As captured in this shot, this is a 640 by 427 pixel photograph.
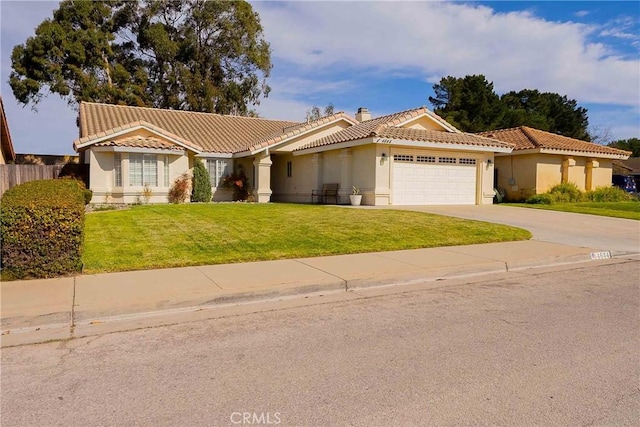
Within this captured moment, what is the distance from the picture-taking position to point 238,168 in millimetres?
25172

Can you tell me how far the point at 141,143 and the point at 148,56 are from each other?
2547cm

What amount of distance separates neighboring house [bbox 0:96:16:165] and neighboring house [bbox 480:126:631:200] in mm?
26215

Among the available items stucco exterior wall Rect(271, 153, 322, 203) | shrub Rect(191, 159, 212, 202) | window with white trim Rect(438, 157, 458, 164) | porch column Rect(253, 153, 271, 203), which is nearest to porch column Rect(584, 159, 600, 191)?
window with white trim Rect(438, 157, 458, 164)

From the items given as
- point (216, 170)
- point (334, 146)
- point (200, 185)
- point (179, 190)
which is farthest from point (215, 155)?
point (334, 146)

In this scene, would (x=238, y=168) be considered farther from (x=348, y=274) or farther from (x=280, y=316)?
(x=280, y=316)

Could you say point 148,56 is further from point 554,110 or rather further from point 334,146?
point 554,110

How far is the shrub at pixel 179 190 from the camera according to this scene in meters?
21.2

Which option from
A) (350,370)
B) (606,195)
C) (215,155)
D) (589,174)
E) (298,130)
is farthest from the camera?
(589,174)

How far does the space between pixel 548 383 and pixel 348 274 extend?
4.28m

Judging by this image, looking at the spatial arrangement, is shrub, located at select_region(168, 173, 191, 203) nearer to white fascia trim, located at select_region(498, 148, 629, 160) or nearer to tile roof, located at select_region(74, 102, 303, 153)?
tile roof, located at select_region(74, 102, 303, 153)

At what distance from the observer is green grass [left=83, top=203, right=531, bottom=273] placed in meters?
9.08

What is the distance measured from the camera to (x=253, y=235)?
11.2m

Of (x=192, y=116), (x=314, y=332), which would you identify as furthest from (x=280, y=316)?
(x=192, y=116)

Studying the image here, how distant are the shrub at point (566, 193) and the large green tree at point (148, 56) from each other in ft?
89.5
